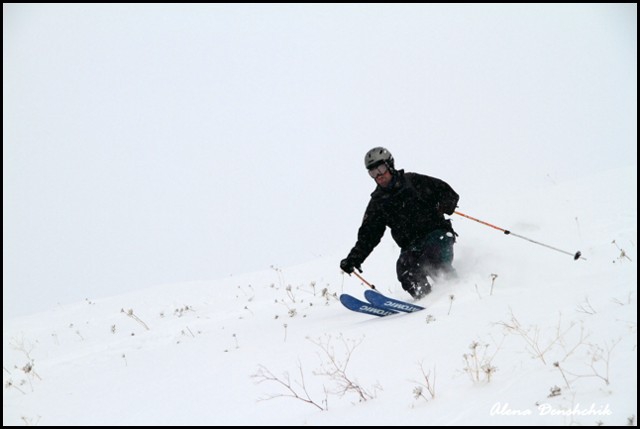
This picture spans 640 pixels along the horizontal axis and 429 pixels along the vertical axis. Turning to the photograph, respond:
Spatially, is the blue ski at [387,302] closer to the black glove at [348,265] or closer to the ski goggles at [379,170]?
the black glove at [348,265]

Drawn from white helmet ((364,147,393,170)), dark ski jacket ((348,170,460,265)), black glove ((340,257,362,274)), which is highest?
white helmet ((364,147,393,170))

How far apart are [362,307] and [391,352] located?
212cm

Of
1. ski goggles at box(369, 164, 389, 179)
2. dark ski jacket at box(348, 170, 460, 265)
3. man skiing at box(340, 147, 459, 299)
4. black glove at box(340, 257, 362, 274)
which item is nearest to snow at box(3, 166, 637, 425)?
man skiing at box(340, 147, 459, 299)

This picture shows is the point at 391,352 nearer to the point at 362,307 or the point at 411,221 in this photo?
the point at 362,307

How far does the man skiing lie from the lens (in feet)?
23.3

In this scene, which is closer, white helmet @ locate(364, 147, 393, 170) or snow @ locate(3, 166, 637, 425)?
snow @ locate(3, 166, 637, 425)

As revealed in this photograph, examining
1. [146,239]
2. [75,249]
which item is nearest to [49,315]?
[146,239]

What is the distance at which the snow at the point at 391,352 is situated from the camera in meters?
3.05

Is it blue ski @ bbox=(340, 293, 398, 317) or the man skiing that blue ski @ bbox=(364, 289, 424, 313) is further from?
the man skiing

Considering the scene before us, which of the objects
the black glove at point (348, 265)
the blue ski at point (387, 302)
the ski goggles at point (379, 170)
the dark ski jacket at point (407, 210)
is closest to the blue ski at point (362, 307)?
the blue ski at point (387, 302)

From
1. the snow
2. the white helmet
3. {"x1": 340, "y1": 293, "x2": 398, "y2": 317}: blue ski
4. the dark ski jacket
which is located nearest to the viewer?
the snow

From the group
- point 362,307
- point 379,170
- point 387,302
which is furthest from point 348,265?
point 379,170

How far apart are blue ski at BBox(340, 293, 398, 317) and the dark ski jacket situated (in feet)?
2.93

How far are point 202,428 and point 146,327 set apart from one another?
16.1 ft
